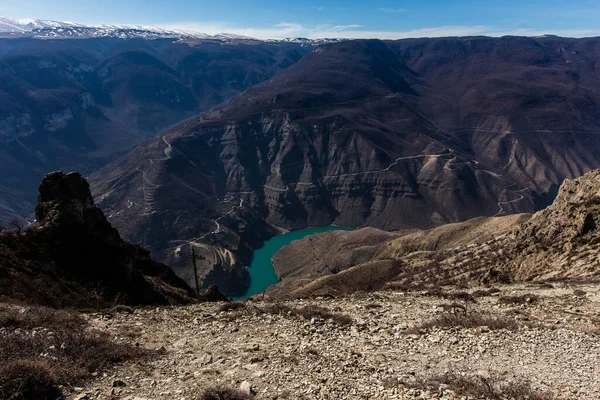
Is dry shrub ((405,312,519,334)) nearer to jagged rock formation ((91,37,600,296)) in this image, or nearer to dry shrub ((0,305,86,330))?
dry shrub ((0,305,86,330))

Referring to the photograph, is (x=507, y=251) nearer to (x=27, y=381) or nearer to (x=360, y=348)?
(x=360, y=348)

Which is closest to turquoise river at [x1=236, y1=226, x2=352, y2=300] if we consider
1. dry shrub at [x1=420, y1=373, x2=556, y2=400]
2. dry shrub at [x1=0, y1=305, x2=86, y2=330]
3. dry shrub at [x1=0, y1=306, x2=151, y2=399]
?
dry shrub at [x1=0, y1=305, x2=86, y2=330]

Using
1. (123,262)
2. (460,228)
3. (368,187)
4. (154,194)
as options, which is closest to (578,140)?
(368,187)

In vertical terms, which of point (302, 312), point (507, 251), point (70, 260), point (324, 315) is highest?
point (324, 315)

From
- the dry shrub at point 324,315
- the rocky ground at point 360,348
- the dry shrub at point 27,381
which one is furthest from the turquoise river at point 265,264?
the dry shrub at point 27,381

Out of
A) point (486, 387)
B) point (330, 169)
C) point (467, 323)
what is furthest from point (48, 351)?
point (330, 169)

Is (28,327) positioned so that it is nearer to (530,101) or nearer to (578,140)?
(578,140)

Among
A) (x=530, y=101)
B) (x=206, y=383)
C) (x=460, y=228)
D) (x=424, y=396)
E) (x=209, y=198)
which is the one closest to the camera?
(x=424, y=396)
